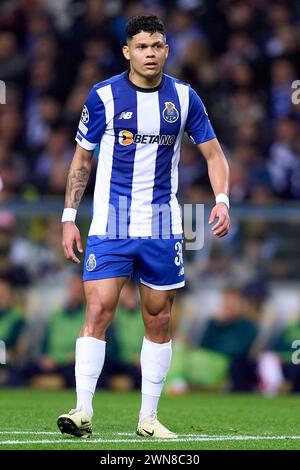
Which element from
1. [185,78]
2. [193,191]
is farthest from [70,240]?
[185,78]

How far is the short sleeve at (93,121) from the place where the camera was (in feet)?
24.7

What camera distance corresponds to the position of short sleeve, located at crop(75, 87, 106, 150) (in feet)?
24.7

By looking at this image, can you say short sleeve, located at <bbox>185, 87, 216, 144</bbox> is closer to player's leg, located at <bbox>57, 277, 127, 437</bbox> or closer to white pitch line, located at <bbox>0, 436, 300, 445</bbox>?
player's leg, located at <bbox>57, 277, 127, 437</bbox>

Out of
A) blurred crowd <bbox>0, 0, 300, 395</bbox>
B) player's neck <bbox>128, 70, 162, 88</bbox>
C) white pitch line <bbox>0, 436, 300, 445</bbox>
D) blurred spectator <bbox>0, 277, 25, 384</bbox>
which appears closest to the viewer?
white pitch line <bbox>0, 436, 300, 445</bbox>

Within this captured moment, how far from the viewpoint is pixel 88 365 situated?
7324 mm

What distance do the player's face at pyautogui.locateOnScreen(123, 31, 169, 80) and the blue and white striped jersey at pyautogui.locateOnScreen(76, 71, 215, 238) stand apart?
0.51 feet

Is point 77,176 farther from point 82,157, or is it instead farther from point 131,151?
point 131,151

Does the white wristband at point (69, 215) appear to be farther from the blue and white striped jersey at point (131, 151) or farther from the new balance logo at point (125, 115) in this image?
the new balance logo at point (125, 115)

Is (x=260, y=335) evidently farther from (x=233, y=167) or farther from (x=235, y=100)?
(x=235, y=100)

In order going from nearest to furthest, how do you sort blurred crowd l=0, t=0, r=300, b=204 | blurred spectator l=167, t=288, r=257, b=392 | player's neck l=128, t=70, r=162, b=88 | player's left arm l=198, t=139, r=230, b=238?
player's neck l=128, t=70, r=162, b=88 < player's left arm l=198, t=139, r=230, b=238 < blurred spectator l=167, t=288, r=257, b=392 < blurred crowd l=0, t=0, r=300, b=204

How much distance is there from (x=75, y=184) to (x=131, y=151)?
0.41 metres

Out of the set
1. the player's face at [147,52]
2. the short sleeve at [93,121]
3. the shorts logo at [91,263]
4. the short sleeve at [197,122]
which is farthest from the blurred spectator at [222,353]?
the player's face at [147,52]

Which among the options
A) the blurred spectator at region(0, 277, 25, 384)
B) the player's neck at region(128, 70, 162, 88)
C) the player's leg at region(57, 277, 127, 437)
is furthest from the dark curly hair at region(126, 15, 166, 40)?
the blurred spectator at region(0, 277, 25, 384)

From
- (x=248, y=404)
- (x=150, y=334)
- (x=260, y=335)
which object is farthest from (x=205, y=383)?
(x=150, y=334)
